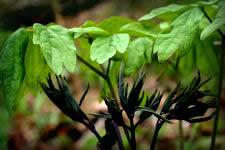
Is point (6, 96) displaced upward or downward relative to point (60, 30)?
downward

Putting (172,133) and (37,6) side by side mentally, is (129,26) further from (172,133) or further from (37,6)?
(37,6)

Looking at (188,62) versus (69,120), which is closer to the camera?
(188,62)

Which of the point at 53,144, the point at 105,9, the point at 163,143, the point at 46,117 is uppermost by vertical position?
the point at 105,9

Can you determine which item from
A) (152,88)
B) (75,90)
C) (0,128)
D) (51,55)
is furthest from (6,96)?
(75,90)

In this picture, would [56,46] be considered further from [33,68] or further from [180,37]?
A: [180,37]

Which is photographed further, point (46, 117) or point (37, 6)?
point (37, 6)

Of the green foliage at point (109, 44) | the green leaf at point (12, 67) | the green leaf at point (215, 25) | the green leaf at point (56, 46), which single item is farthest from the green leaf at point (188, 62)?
the green leaf at point (12, 67)

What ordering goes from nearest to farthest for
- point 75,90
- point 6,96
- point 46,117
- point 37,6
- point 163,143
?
point 6,96
point 163,143
point 46,117
point 75,90
point 37,6

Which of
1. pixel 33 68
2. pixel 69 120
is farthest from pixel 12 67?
pixel 69 120

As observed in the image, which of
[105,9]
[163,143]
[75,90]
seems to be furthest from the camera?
[105,9]
